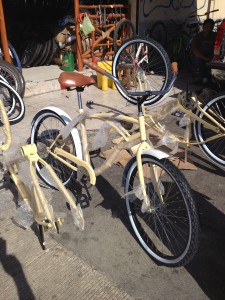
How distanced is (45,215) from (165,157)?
1.04 metres

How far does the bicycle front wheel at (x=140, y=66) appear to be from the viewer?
346 centimetres

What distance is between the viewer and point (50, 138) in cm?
348

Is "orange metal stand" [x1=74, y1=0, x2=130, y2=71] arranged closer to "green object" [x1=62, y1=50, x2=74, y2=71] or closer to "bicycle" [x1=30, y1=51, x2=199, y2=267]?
"green object" [x1=62, y1=50, x2=74, y2=71]

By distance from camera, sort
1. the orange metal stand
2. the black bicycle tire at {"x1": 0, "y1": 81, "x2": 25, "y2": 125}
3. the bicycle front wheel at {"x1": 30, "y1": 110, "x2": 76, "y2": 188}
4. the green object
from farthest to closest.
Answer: the green object < the orange metal stand < the black bicycle tire at {"x1": 0, "y1": 81, "x2": 25, "y2": 125} < the bicycle front wheel at {"x1": 30, "y1": 110, "x2": 76, "y2": 188}

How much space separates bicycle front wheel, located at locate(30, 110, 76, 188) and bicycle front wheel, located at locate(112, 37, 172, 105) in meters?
0.75

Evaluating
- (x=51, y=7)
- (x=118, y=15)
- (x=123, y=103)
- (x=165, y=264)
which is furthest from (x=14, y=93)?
Result: (x=51, y=7)

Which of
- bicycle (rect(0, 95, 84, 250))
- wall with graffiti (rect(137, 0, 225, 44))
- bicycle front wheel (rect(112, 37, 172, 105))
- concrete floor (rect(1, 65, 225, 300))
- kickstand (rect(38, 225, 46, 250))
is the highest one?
wall with graffiti (rect(137, 0, 225, 44))

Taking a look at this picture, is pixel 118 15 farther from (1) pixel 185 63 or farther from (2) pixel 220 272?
(2) pixel 220 272

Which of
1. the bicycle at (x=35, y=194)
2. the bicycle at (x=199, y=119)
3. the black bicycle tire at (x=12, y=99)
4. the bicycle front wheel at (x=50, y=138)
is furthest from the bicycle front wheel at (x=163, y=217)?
the black bicycle tire at (x=12, y=99)

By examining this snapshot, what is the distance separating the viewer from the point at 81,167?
267cm

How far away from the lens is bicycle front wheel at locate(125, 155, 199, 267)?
6.59 ft

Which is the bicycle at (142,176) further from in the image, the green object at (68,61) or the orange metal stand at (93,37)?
the green object at (68,61)

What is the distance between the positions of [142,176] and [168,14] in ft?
28.6

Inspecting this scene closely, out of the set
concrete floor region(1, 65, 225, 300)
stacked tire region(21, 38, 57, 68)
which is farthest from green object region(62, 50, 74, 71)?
concrete floor region(1, 65, 225, 300)
